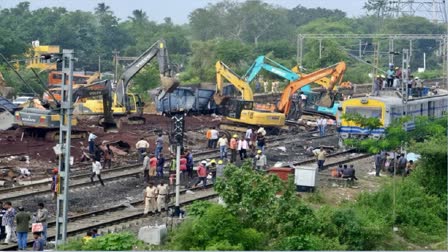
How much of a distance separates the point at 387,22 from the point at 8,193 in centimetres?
8046

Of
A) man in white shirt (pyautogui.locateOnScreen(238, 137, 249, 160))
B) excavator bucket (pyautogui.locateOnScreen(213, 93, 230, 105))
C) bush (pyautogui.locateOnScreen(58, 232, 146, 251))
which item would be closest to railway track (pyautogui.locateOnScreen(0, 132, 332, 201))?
man in white shirt (pyautogui.locateOnScreen(238, 137, 249, 160))

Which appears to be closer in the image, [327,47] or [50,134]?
[50,134]

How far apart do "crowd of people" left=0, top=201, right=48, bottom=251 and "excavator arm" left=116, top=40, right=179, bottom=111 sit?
824 inches

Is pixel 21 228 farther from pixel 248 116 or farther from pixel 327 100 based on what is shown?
pixel 327 100

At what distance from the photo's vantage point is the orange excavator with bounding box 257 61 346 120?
46969 millimetres

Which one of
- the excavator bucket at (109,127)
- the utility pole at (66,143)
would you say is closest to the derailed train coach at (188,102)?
the excavator bucket at (109,127)

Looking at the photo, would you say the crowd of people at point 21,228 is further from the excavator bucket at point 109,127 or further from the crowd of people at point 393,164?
the excavator bucket at point 109,127

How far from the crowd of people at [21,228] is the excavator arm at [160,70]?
20932 millimetres

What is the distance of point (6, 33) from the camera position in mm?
64188

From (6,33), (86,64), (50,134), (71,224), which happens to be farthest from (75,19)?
(71,224)

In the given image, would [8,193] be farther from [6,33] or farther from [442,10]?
[442,10]

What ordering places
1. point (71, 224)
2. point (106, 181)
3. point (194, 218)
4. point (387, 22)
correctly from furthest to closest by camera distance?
point (387, 22)
point (106, 181)
point (71, 224)
point (194, 218)

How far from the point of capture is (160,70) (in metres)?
44.8

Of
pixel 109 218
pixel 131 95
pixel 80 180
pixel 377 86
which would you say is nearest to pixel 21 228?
pixel 109 218
